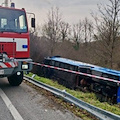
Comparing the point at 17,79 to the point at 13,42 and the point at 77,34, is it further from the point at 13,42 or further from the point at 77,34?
the point at 77,34

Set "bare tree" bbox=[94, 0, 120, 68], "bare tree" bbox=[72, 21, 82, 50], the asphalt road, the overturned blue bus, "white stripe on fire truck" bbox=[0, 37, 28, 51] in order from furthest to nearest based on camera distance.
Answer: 1. "bare tree" bbox=[72, 21, 82, 50]
2. "bare tree" bbox=[94, 0, 120, 68]
3. the overturned blue bus
4. "white stripe on fire truck" bbox=[0, 37, 28, 51]
5. the asphalt road

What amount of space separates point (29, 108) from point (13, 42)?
10.1ft

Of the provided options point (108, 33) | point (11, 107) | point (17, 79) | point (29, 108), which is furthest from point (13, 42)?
point (108, 33)

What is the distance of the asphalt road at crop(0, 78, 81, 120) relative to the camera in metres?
4.15

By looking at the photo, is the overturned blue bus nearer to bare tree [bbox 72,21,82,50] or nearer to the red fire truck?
the red fire truck

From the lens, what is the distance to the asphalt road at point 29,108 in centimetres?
415

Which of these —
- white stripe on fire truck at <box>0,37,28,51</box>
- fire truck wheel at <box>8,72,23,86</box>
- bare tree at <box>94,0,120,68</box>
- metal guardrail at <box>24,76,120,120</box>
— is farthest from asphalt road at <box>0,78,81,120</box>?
bare tree at <box>94,0,120,68</box>

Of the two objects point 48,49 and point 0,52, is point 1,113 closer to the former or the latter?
point 0,52

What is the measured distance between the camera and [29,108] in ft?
15.6

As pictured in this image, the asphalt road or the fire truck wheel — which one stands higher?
the fire truck wheel

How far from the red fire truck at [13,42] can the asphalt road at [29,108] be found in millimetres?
996

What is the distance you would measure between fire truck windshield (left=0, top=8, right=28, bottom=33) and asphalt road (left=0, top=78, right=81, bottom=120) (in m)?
2.47

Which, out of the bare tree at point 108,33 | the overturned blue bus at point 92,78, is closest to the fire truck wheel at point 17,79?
the overturned blue bus at point 92,78

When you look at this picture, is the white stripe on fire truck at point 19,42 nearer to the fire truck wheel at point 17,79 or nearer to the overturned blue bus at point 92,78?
the fire truck wheel at point 17,79
